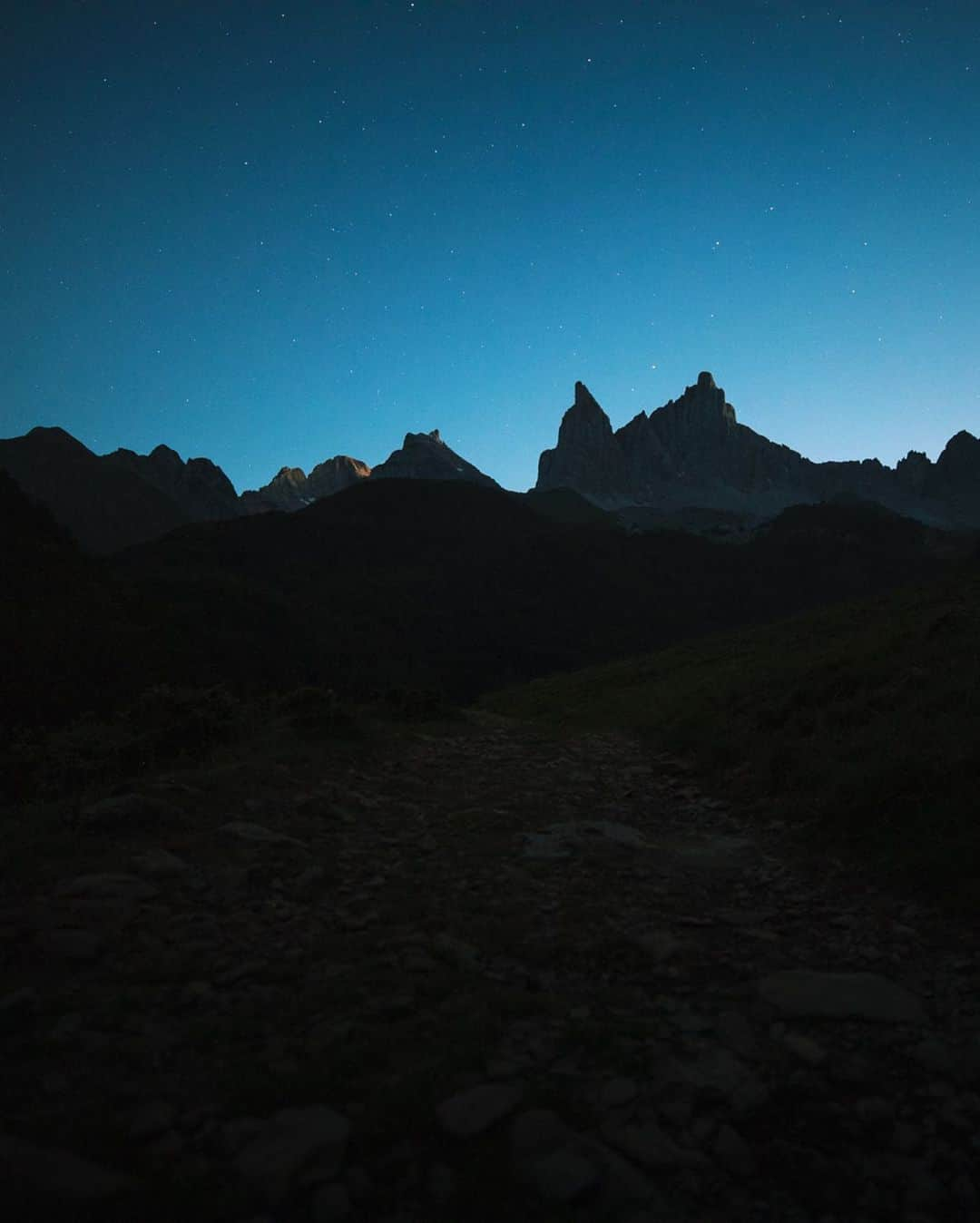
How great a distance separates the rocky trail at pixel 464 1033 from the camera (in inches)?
95.4

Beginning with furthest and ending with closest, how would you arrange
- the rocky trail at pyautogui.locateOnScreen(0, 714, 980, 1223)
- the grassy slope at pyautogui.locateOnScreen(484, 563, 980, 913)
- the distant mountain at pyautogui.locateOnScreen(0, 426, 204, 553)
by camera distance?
the distant mountain at pyautogui.locateOnScreen(0, 426, 204, 553)
the grassy slope at pyautogui.locateOnScreen(484, 563, 980, 913)
the rocky trail at pyautogui.locateOnScreen(0, 714, 980, 1223)

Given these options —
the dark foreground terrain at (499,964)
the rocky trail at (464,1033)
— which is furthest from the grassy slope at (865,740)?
the rocky trail at (464,1033)

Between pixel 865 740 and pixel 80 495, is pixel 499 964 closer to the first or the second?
pixel 865 740

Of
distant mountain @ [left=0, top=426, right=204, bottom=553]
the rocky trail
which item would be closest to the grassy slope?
the rocky trail

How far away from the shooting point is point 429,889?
572 centimetres

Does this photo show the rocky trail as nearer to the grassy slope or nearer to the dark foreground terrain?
the dark foreground terrain

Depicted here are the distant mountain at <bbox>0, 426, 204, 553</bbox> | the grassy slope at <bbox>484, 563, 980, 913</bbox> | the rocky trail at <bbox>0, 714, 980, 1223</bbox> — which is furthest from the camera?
the distant mountain at <bbox>0, 426, 204, 553</bbox>

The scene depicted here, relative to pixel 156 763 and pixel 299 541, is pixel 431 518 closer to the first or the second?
pixel 299 541

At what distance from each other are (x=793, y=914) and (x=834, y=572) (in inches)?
5564

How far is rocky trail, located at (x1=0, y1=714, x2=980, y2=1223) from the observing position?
242 cm

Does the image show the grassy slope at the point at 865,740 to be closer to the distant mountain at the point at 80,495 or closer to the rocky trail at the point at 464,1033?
the rocky trail at the point at 464,1033

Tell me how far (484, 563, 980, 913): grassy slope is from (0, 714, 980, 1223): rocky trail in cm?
78

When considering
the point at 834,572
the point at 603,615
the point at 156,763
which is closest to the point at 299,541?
the point at 603,615

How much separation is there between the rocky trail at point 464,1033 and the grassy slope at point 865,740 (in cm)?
78
